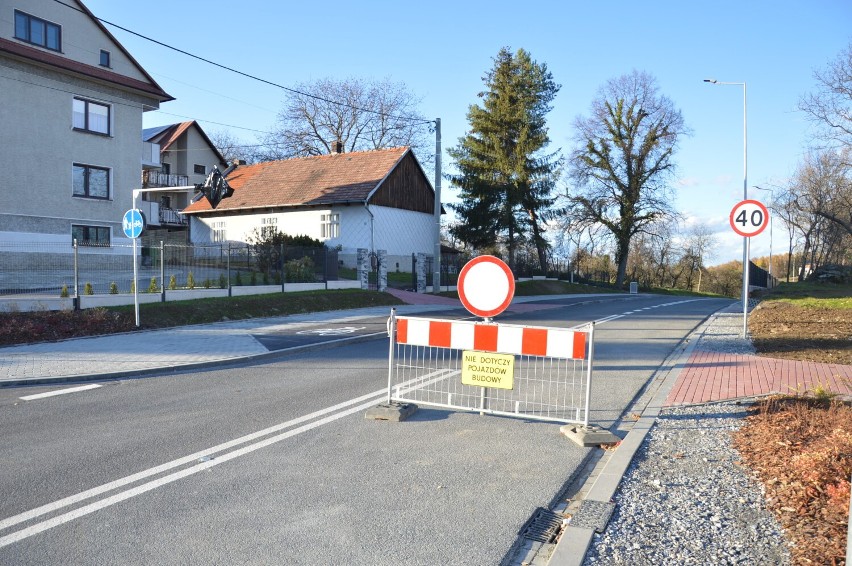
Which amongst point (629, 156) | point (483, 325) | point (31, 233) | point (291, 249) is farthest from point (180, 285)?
point (629, 156)

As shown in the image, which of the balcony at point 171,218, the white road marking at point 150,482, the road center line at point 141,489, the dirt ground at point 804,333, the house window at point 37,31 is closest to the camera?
the road center line at point 141,489

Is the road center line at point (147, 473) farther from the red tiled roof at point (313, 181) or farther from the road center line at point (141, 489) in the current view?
the red tiled roof at point (313, 181)

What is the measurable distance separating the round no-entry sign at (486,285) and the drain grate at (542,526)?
2708 mm

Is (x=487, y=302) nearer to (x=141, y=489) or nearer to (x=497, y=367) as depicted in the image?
(x=497, y=367)

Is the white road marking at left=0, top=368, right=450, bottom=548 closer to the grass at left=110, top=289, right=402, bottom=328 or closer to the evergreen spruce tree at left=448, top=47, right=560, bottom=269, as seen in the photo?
the grass at left=110, top=289, right=402, bottom=328

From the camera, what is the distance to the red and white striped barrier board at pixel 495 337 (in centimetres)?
648

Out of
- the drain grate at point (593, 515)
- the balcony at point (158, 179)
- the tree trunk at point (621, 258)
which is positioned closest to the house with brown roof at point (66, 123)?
the balcony at point (158, 179)

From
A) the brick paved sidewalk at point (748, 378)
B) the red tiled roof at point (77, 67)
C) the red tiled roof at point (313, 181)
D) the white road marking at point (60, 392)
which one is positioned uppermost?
the red tiled roof at point (77, 67)

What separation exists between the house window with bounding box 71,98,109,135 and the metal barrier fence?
25.8 m

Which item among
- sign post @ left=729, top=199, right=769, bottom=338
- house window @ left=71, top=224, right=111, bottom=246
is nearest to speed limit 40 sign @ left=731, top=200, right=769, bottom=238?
sign post @ left=729, top=199, right=769, bottom=338

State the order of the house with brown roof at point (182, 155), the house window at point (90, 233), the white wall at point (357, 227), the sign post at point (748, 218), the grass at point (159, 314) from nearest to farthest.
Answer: the sign post at point (748, 218), the grass at point (159, 314), the house window at point (90, 233), the white wall at point (357, 227), the house with brown roof at point (182, 155)

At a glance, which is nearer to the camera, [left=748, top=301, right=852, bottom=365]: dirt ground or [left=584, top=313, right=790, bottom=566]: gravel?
[left=584, top=313, right=790, bottom=566]: gravel

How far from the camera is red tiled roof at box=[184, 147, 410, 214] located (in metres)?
39.1

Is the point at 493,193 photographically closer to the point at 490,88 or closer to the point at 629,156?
the point at 490,88
